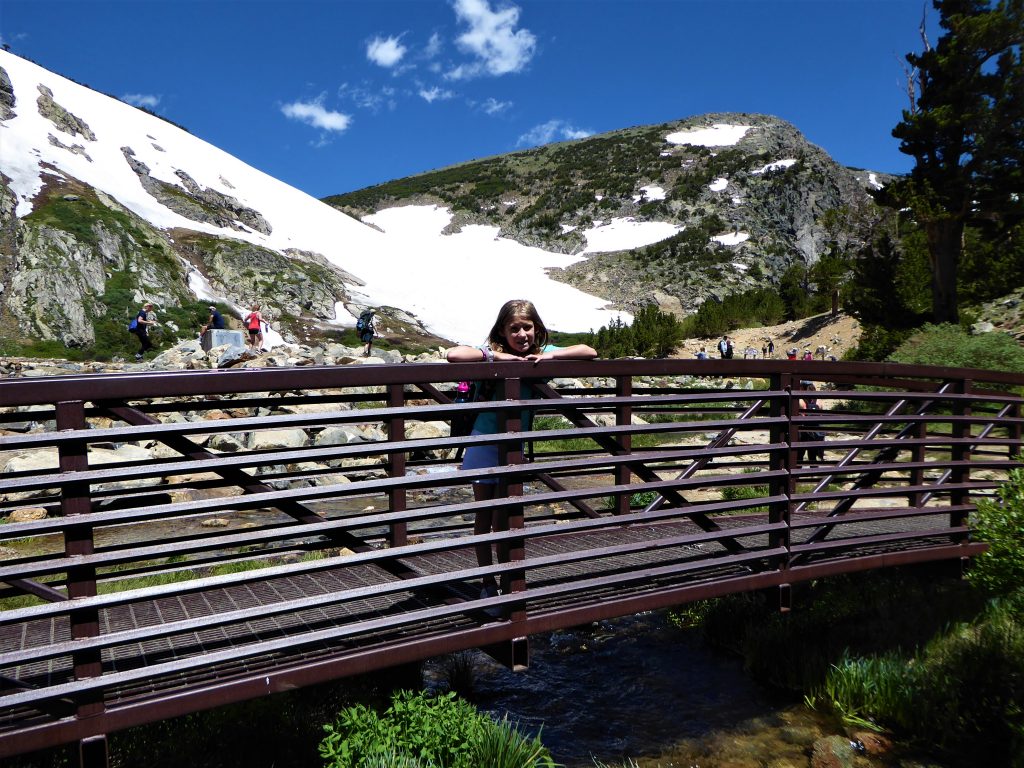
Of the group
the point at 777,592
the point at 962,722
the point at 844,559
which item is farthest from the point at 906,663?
the point at 777,592

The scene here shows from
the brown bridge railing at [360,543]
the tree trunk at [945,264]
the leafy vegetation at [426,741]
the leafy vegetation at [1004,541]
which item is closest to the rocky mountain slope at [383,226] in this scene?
the tree trunk at [945,264]

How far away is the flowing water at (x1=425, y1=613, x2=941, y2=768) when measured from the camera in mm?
5348

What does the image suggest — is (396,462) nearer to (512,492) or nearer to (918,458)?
(512,492)

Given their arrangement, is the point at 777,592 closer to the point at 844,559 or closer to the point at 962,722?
the point at 844,559

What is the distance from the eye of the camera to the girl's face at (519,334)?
14.8ft

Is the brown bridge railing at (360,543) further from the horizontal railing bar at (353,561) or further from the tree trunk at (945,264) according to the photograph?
the tree trunk at (945,264)

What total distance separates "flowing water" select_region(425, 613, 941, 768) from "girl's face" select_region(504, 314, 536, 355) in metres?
3.11

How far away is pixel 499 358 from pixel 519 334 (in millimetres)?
259

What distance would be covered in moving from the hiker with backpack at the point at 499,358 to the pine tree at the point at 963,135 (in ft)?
101

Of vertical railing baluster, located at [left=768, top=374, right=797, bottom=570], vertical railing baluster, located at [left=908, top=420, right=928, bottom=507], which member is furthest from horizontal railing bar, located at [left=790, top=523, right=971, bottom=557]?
vertical railing baluster, located at [left=908, top=420, right=928, bottom=507]

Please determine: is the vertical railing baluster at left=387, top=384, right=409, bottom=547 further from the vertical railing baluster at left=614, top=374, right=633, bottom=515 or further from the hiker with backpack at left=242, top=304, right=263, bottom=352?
the hiker with backpack at left=242, top=304, right=263, bottom=352

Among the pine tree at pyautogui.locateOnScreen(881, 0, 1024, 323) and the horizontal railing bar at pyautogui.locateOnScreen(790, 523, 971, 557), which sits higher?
the pine tree at pyautogui.locateOnScreen(881, 0, 1024, 323)

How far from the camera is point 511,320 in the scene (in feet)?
14.8

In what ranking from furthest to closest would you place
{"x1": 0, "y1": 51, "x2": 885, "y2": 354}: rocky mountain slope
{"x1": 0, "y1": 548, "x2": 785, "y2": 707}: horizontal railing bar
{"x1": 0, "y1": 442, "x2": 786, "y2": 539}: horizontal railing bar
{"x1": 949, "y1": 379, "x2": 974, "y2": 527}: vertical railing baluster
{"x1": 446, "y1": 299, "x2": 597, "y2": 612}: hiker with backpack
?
{"x1": 0, "y1": 51, "x2": 885, "y2": 354}: rocky mountain slope
{"x1": 949, "y1": 379, "x2": 974, "y2": 527}: vertical railing baluster
{"x1": 446, "y1": 299, "x2": 597, "y2": 612}: hiker with backpack
{"x1": 0, "y1": 442, "x2": 786, "y2": 539}: horizontal railing bar
{"x1": 0, "y1": 548, "x2": 785, "y2": 707}: horizontal railing bar
